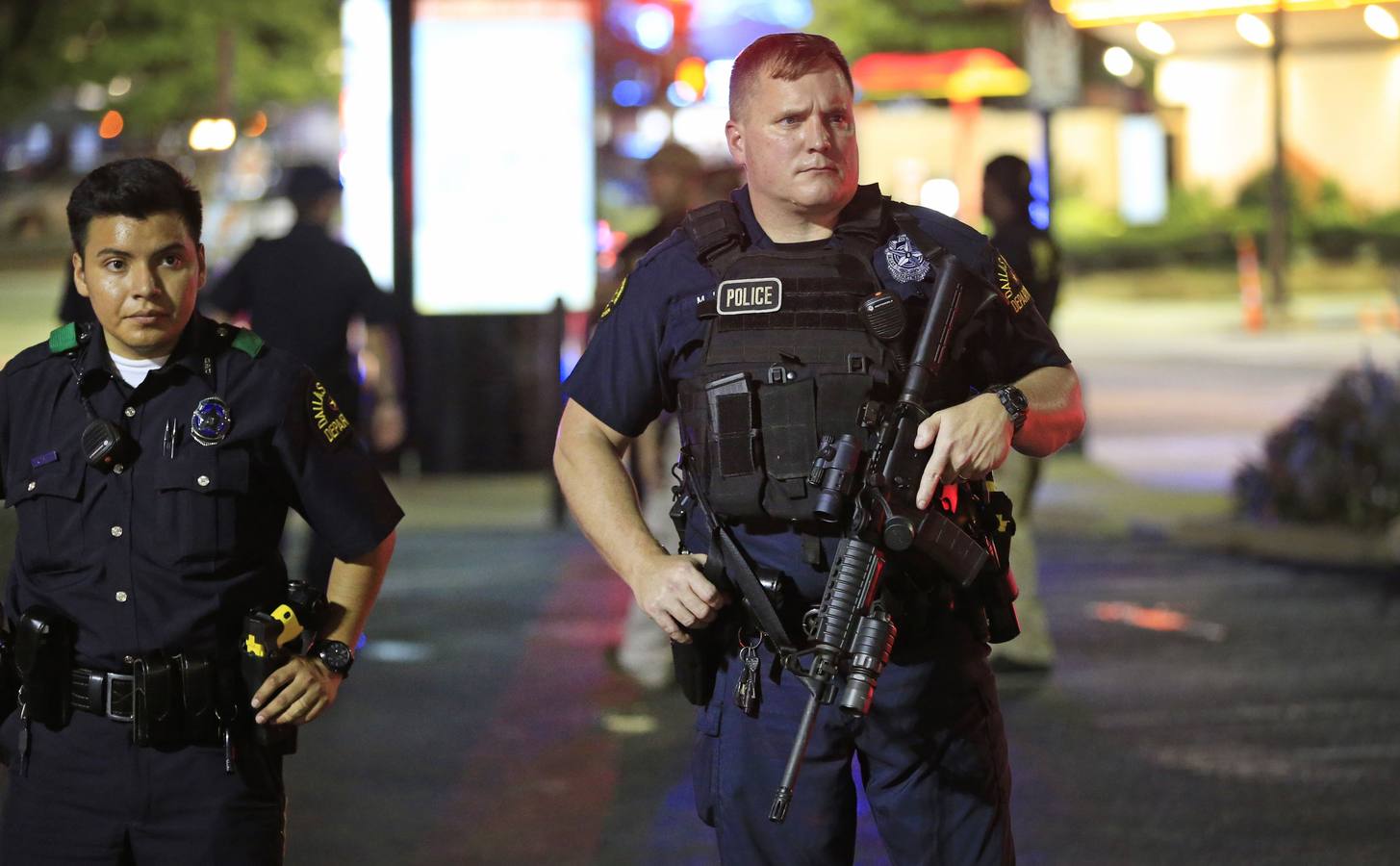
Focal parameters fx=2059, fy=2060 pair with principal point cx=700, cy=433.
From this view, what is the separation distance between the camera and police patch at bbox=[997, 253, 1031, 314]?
12.4ft

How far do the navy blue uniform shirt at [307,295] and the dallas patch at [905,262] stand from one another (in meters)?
4.94

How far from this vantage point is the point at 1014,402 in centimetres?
362

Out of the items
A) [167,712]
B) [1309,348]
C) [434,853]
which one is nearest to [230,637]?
[167,712]

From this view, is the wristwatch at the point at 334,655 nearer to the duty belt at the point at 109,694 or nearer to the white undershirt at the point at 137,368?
the duty belt at the point at 109,694

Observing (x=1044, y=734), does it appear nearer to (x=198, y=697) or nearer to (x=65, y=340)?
(x=198, y=697)

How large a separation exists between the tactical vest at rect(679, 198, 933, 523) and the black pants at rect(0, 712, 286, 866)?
1.01m

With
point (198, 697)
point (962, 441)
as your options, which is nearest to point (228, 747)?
point (198, 697)

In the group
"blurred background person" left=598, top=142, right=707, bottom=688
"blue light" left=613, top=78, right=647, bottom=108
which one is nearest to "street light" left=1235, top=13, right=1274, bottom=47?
"blue light" left=613, top=78, right=647, bottom=108

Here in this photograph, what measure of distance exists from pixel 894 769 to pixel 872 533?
458mm

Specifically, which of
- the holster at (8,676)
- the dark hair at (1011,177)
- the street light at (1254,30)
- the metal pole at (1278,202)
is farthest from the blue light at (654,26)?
the holster at (8,676)

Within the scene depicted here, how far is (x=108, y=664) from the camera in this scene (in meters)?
3.54

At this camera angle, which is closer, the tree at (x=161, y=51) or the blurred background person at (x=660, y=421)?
the blurred background person at (x=660, y=421)

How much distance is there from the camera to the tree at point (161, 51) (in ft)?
106

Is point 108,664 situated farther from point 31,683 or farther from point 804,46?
point 804,46
